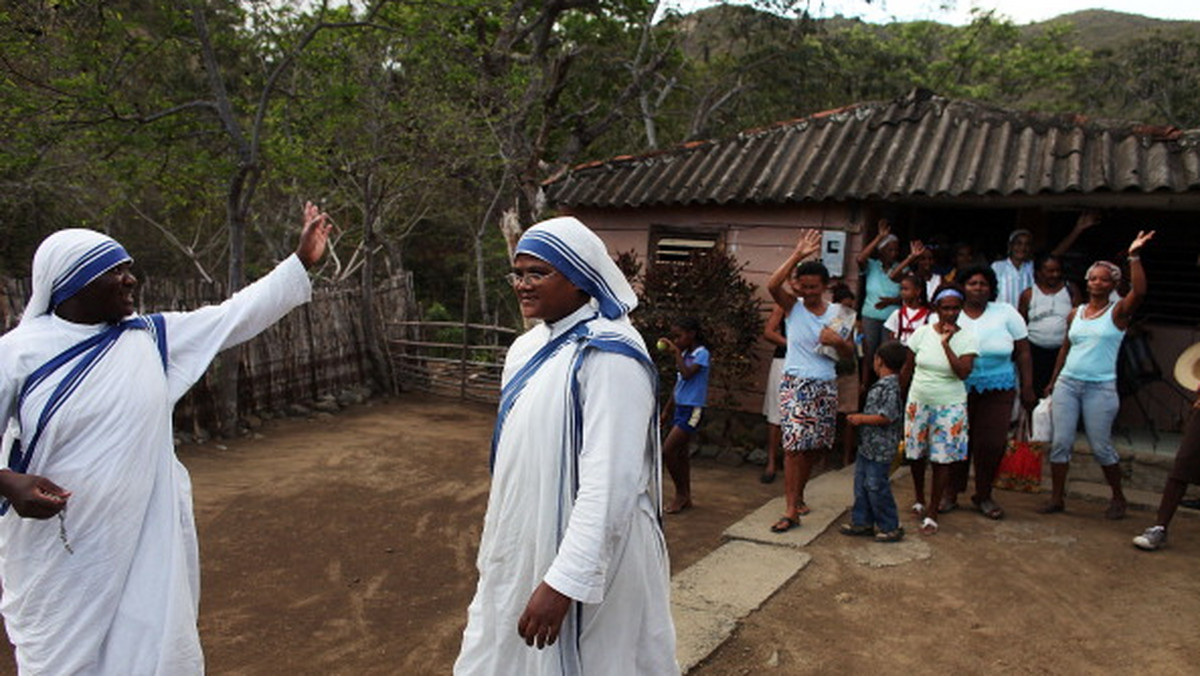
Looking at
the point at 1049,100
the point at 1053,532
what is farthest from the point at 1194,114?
the point at 1053,532

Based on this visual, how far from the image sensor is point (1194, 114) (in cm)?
1878

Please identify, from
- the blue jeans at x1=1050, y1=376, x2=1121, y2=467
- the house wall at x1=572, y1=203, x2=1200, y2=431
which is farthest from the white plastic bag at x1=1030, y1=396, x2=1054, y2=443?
the house wall at x1=572, y1=203, x2=1200, y2=431

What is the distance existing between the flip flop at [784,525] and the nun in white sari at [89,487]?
141 inches

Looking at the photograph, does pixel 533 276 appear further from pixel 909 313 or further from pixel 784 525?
pixel 909 313

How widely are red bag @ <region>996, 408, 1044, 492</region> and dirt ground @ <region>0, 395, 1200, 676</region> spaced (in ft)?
0.61

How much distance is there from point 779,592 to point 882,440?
122 cm

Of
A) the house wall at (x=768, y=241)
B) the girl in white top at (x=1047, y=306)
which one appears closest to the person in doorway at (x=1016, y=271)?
the girl in white top at (x=1047, y=306)

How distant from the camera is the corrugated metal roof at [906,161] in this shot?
6.56m

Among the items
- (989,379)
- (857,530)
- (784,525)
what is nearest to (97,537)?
(784,525)

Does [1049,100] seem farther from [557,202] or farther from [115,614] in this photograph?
[115,614]

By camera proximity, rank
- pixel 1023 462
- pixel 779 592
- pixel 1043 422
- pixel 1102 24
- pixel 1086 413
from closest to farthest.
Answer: pixel 779 592
pixel 1086 413
pixel 1043 422
pixel 1023 462
pixel 1102 24

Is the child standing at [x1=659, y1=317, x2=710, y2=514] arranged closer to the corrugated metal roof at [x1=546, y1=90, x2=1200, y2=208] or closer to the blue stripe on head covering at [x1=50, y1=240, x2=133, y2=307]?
the corrugated metal roof at [x1=546, y1=90, x2=1200, y2=208]

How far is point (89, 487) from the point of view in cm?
242

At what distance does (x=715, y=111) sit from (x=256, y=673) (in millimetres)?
15265
